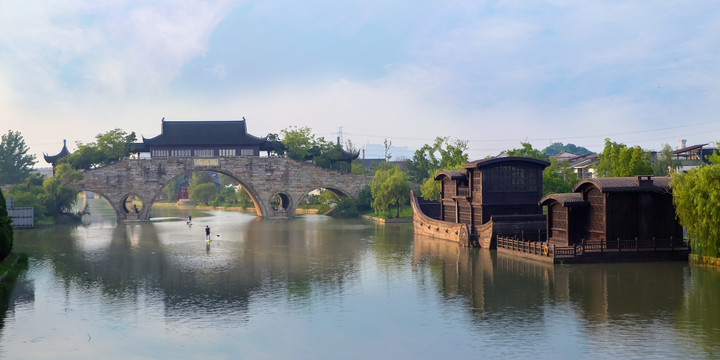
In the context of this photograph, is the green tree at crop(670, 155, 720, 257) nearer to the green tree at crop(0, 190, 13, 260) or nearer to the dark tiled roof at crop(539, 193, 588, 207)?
the dark tiled roof at crop(539, 193, 588, 207)

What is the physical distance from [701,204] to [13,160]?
85714 millimetres

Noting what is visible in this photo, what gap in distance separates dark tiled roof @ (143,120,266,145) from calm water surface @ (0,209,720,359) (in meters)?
41.1

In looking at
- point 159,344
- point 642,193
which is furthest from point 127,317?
point 642,193

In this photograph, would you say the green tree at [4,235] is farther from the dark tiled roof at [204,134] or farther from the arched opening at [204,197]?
the arched opening at [204,197]

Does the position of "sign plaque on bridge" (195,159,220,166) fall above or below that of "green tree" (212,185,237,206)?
above

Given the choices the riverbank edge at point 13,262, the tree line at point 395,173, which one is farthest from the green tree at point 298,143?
the riverbank edge at point 13,262

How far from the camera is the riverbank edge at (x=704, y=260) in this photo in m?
34.3

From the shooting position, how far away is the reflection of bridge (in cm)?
8075

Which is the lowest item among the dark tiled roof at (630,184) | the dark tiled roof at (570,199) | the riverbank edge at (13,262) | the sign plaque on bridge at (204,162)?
the riverbank edge at (13,262)

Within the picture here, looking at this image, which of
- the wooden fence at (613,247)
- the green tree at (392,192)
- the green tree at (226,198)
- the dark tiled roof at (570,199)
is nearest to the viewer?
the wooden fence at (613,247)

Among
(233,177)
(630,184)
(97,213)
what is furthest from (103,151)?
(630,184)

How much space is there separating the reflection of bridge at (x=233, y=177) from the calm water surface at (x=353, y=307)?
1455 inches

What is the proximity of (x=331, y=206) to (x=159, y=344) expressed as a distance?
77.0m

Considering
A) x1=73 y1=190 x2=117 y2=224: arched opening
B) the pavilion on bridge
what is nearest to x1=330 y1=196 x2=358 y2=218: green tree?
the pavilion on bridge
